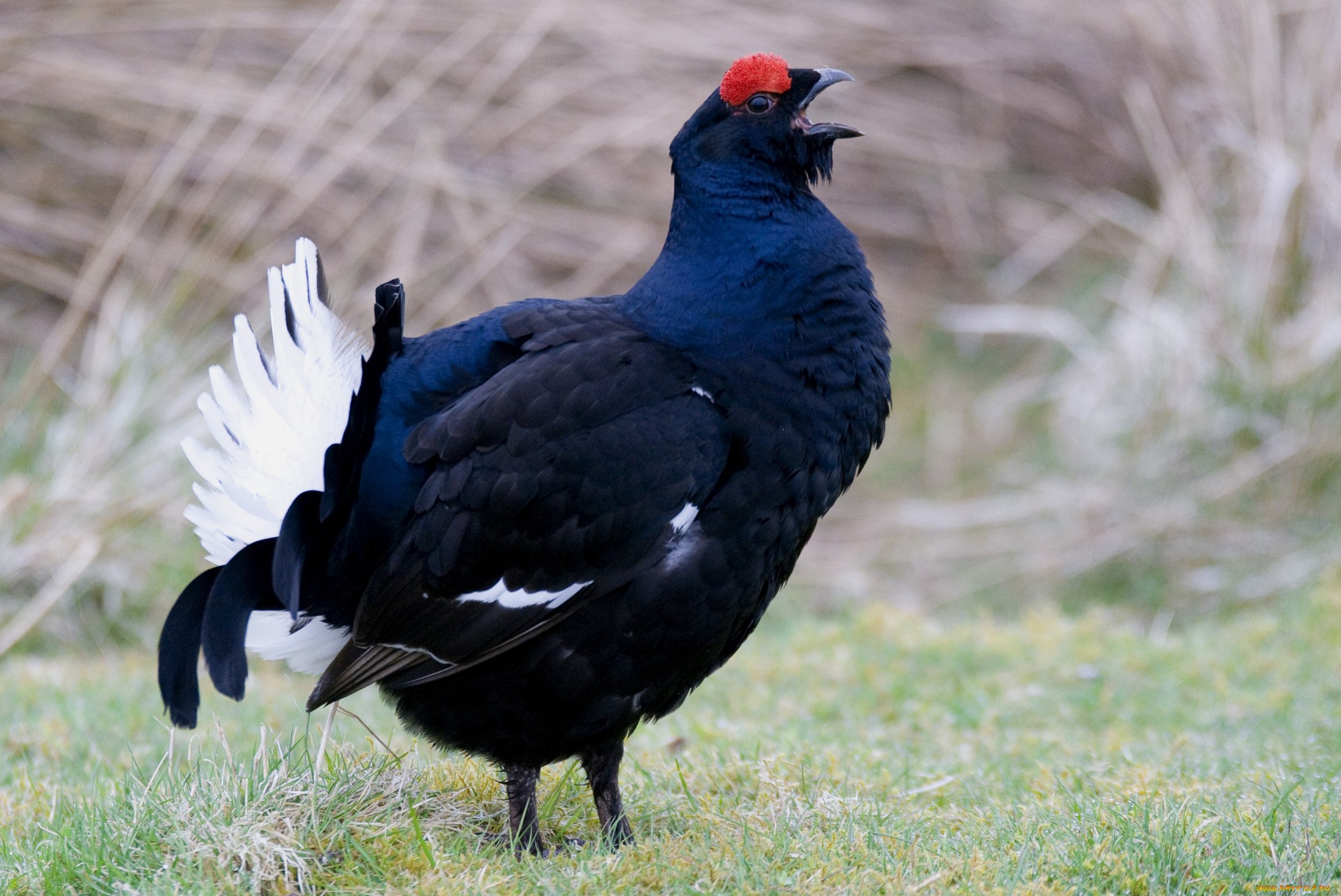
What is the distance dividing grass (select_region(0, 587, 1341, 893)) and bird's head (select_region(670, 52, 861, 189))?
52.0 inches

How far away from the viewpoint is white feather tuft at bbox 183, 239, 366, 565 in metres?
2.80

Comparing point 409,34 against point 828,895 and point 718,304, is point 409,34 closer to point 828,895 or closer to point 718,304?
point 718,304

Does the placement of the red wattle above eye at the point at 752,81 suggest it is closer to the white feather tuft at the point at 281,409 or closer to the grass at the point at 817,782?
the white feather tuft at the point at 281,409

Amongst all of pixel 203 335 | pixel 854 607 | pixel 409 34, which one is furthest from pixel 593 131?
pixel 854 607

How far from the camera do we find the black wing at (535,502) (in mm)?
2691

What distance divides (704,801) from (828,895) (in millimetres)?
613

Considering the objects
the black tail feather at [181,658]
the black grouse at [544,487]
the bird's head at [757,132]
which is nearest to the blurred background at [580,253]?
the black tail feather at [181,658]

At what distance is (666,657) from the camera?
2.71 meters

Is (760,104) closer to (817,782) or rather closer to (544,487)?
(544,487)

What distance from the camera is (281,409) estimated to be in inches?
111

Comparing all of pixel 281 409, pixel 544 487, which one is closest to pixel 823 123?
pixel 544 487

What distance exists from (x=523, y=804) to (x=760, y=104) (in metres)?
1.58

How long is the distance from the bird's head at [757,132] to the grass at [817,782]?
1320 millimetres

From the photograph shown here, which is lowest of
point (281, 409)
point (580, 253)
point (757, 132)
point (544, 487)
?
point (580, 253)
